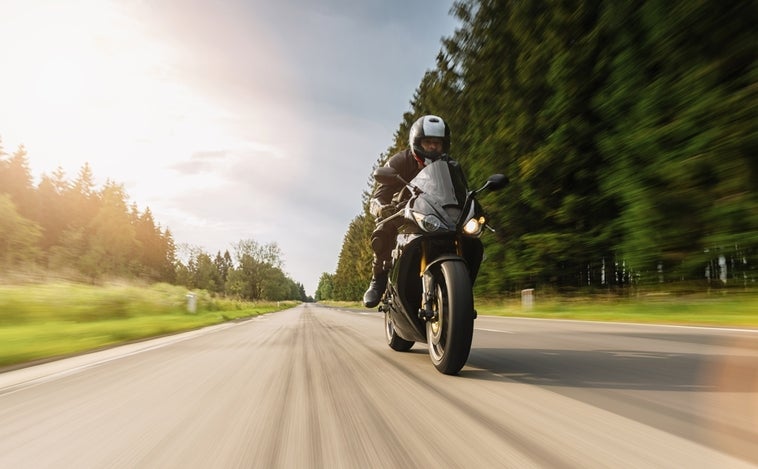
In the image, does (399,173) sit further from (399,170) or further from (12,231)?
(12,231)

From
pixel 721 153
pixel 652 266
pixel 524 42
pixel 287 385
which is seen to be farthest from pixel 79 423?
pixel 524 42

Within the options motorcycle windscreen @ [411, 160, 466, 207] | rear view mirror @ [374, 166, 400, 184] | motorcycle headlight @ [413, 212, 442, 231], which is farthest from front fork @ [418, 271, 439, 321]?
rear view mirror @ [374, 166, 400, 184]

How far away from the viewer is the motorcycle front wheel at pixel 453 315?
345 centimetres

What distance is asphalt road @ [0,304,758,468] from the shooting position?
6.30 ft

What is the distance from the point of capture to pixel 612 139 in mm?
14352

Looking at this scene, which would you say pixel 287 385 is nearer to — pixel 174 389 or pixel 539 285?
pixel 174 389

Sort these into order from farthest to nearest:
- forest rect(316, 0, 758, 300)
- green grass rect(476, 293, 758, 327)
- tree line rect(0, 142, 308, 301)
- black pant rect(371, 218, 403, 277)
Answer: tree line rect(0, 142, 308, 301)
forest rect(316, 0, 758, 300)
green grass rect(476, 293, 758, 327)
black pant rect(371, 218, 403, 277)

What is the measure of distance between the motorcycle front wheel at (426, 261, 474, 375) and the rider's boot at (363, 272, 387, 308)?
4.70ft

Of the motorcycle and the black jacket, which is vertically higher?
the black jacket

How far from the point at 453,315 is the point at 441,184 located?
1.26 meters

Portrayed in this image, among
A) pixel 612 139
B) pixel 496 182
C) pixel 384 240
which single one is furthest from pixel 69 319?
pixel 612 139

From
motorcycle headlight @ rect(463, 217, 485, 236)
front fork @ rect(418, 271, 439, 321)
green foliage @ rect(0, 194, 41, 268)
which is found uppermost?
green foliage @ rect(0, 194, 41, 268)

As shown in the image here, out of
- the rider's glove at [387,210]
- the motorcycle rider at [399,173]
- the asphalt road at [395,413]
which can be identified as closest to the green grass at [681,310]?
the asphalt road at [395,413]

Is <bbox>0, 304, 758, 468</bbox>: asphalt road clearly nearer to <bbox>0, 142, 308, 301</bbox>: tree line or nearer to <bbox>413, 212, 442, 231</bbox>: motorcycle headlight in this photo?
<bbox>413, 212, 442, 231</bbox>: motorcycle headlight
